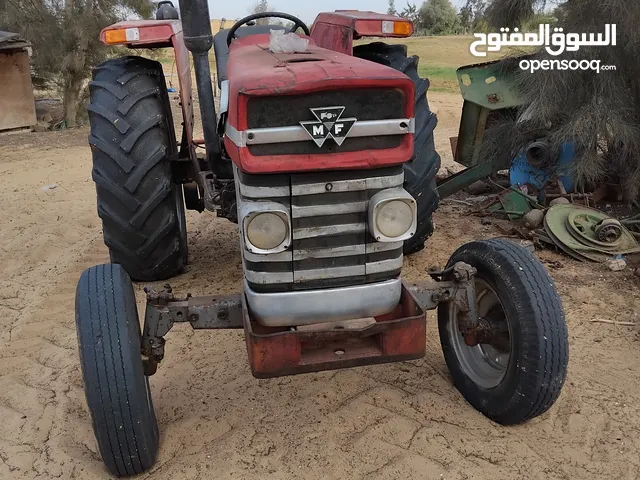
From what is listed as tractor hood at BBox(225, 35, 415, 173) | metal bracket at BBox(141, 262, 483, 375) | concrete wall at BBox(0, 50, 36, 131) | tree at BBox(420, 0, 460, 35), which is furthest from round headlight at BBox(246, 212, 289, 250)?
tree at BBox(420, 0, 460, 35)

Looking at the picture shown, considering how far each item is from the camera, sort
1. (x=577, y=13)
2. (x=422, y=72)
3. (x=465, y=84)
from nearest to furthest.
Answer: (x=577, y=13), (x=465, y=84), (x=422, y=72)

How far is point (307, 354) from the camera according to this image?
2.46 m

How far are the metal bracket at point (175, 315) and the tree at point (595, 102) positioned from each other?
11.5 feet

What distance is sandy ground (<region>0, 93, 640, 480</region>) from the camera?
2584mm

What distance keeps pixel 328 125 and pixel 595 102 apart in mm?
3700

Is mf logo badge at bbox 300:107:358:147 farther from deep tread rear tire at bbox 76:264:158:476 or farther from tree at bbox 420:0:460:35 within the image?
tree at bbox 420:0:460:35

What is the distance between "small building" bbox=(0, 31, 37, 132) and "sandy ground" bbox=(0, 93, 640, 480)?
8335 millimetres

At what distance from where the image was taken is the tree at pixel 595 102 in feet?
16.5

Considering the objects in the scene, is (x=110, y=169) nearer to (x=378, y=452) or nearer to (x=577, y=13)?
(x=378, y=452)

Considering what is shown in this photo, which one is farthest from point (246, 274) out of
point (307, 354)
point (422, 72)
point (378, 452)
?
point (422, 72)

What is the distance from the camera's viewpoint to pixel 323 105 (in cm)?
220

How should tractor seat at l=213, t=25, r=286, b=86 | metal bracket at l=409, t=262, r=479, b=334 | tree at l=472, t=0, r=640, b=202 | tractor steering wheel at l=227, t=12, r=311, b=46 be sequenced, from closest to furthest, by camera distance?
metal bracket at l=409, t=262, r=479, b=334 < tractor steering wheel at l=227, t=12, r=311, b=46 < tractor seat at l=213, t=25, r=286, b=86 < tree at l=472, t=0, r=640, b=202

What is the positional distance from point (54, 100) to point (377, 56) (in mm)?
13033

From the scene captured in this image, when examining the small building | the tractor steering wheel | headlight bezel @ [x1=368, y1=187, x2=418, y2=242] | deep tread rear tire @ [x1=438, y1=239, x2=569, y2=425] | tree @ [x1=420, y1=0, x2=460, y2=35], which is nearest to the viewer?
headlight bezel @ [x1=368, y1=187, x2=418, y2=242]
